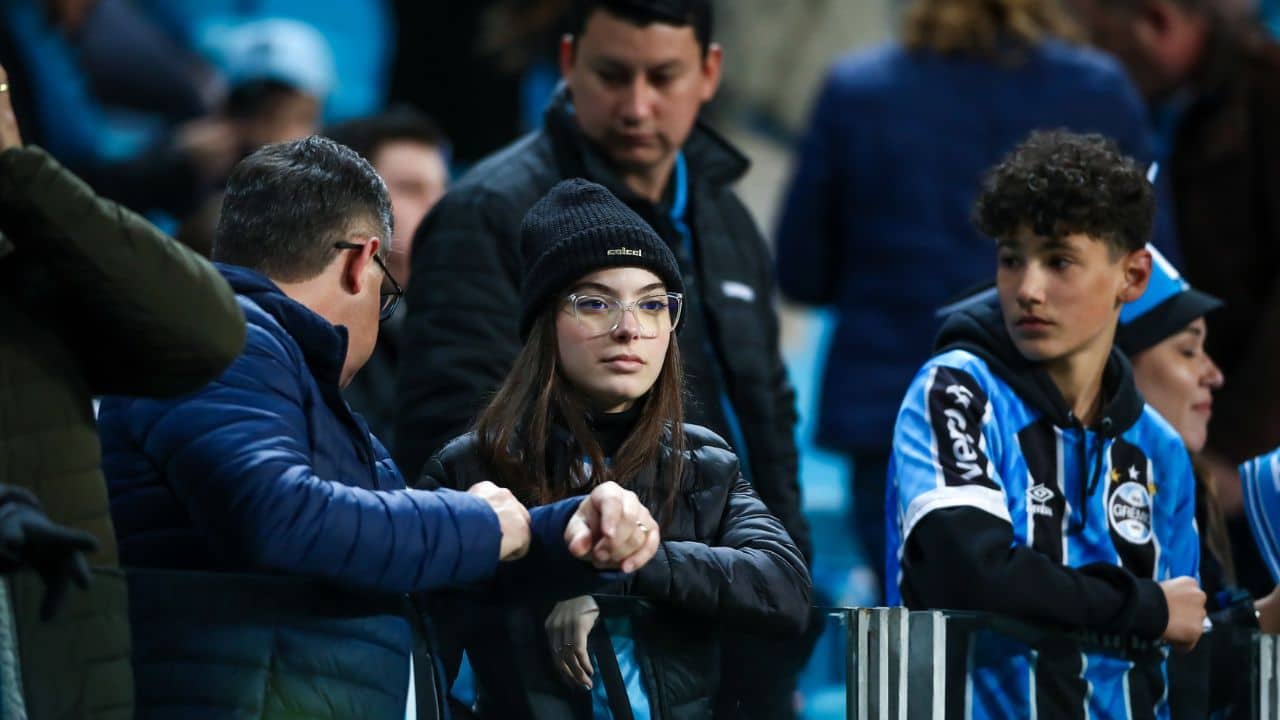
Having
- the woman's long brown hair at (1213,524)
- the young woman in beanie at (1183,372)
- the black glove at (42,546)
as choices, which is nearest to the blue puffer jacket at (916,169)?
the young woman in beanie at (1183,372)

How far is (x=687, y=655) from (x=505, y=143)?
5505mm

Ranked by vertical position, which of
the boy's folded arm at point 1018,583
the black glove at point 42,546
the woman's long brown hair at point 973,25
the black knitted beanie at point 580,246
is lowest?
the black glove at point 42,546

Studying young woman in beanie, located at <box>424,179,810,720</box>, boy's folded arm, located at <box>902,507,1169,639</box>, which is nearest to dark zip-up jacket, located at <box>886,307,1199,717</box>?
boy's folded arm, located at <box>902,507,1169,639</box>

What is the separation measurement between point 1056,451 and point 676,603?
1212 mm

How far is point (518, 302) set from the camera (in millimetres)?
4469

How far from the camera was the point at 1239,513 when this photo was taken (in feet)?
17.3

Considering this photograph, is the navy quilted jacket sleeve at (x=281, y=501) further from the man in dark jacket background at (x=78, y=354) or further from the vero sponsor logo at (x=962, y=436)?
the vero sponsor logo at (x=962, y=436)

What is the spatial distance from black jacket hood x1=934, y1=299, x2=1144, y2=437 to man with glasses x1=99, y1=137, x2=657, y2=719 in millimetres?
1290

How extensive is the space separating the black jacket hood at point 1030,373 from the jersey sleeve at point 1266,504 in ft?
1.41

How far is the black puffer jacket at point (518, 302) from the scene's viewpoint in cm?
443

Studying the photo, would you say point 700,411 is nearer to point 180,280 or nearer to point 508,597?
point 508,597

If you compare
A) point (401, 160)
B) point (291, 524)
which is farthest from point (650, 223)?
point (291, 524)

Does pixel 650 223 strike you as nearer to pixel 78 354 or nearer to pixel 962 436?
pixel 962 436

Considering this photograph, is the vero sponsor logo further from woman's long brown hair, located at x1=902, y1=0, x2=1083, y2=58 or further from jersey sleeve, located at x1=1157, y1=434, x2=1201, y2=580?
woman's long brown hair, located at x1=902, y1=0, x2=1083, y2=58
